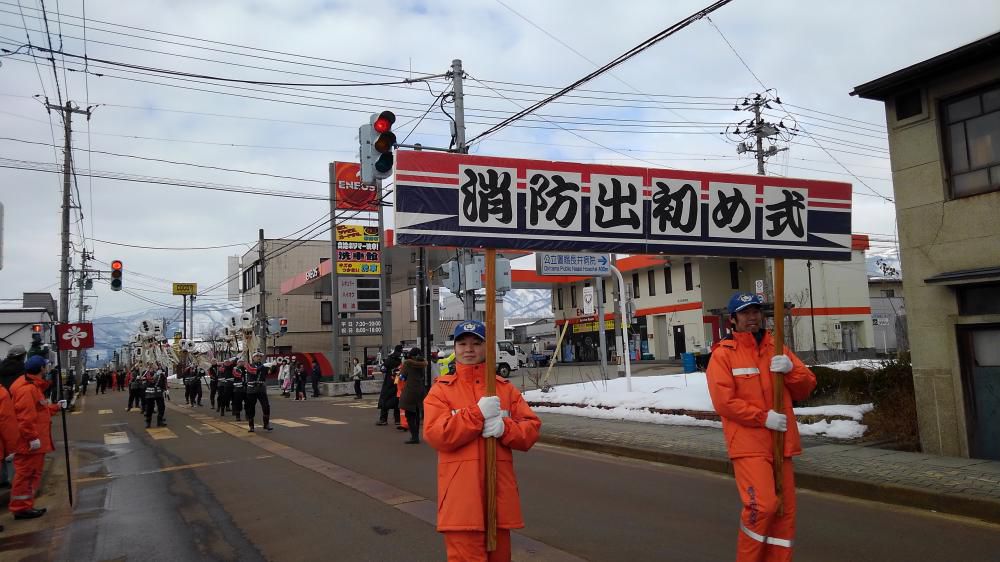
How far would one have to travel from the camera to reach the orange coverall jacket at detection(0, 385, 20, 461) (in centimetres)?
747

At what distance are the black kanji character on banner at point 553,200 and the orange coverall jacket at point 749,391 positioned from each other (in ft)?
7.94

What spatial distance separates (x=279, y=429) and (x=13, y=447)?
9.05m

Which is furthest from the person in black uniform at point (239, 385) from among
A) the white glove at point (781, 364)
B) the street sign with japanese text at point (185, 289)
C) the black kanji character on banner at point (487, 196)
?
the street sign with japanese text at point (185, 289)

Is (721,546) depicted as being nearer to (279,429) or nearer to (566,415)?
(566,415)

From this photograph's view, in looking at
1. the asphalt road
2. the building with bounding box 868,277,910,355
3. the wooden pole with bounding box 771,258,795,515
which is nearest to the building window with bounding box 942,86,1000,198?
the asphalt road

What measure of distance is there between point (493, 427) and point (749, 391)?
1924 mm

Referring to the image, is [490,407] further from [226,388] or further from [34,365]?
[226,388]

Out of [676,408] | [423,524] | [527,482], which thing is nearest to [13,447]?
[423,524]

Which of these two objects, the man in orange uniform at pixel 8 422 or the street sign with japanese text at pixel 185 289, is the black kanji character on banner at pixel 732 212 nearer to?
the man in orange uniform at pixel 8 422

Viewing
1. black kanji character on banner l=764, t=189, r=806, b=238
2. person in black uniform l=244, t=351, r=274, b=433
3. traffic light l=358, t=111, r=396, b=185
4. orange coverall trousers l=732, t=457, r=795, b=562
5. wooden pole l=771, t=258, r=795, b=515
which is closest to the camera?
orange coverall trousers l=732, t=457, r=795, b=562

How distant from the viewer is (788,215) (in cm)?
796

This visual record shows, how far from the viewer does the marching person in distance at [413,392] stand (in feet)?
43.4

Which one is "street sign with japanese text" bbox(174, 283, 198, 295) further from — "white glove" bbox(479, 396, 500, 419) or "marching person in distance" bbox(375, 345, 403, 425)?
"white glove" bbox(479, 396, 500, 419)

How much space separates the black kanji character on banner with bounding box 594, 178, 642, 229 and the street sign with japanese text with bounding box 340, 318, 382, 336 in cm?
2876
